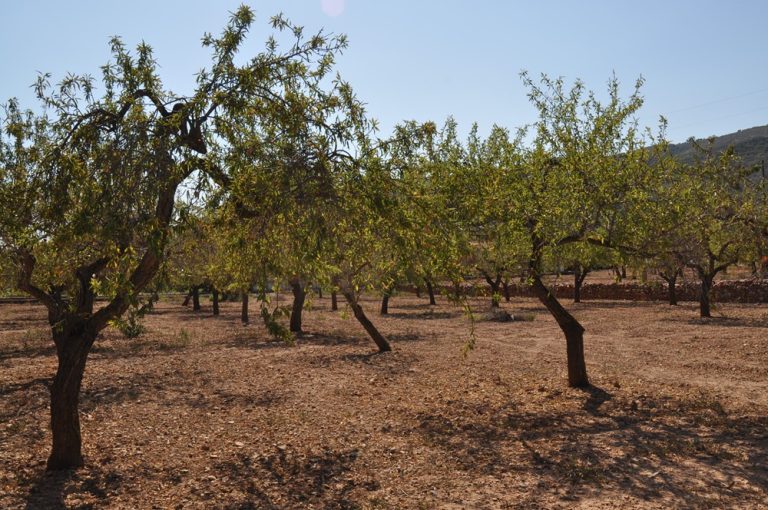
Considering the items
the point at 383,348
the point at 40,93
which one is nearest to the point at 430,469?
the point at 40,93

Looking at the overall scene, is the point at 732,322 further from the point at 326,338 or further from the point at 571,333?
the point at 326,338

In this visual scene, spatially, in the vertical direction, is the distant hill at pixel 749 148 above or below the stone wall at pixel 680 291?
above

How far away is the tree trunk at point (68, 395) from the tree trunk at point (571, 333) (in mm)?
9214

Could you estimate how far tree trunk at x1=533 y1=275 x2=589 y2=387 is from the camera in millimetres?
13875

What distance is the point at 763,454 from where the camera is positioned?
357 inches

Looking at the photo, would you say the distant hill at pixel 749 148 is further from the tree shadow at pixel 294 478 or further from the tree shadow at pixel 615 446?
the tree shadow at pixel 294 478

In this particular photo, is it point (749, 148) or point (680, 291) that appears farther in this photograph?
point (749, 148)

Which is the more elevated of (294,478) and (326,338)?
(326,338)

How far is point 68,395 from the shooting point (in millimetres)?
8555

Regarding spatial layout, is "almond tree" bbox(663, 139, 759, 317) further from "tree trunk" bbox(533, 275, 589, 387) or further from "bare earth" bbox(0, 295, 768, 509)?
"bare earth" bbox(0, 295, 768, 509)

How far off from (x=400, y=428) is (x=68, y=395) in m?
5.61

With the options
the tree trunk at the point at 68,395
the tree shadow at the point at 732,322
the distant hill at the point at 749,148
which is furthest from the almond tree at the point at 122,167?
the distant hill at the point at 749,148

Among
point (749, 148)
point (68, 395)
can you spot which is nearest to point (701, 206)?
point (68, 395)

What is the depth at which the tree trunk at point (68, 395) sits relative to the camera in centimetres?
843
